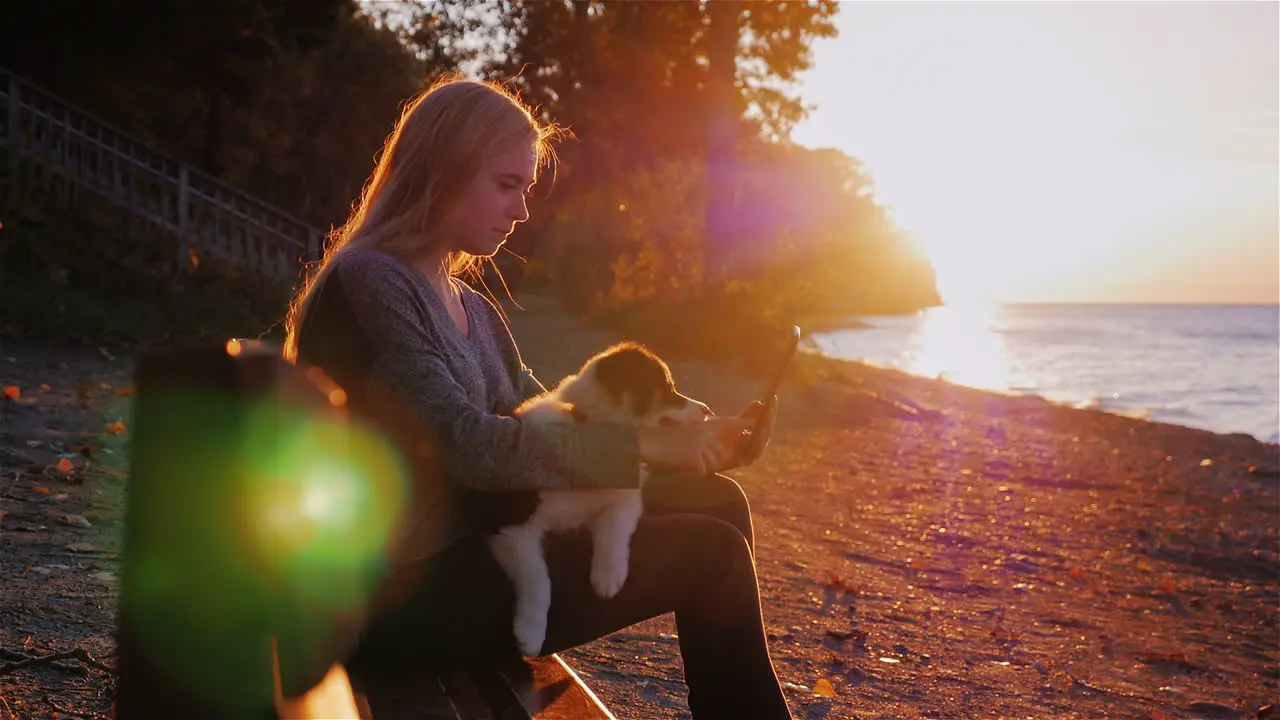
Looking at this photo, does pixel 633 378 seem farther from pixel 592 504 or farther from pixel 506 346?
pixel 592 504

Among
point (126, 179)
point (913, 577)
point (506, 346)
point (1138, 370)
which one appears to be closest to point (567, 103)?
point (126, 179)

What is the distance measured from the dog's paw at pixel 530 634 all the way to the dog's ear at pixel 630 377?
0.86 m

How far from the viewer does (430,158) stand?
9.27ft

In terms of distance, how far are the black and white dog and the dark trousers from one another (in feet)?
0.11

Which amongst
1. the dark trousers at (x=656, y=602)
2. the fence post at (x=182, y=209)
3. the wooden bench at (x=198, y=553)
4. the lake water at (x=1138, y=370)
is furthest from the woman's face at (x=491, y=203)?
the lake water at (x=1138, y=370)

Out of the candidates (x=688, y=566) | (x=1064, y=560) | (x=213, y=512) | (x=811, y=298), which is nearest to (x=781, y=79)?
(x=811, y=298)

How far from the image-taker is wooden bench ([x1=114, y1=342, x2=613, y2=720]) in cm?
119

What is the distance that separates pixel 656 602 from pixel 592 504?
32 centimetres

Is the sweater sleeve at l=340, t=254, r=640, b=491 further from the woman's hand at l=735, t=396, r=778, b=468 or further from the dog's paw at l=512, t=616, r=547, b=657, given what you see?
the woman's hand at l=735, t=396, r=778, b=468

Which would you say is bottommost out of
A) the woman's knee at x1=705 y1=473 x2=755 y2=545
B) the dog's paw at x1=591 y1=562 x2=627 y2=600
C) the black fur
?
the dog's paw at x1=591 y1=562 x2=627 y2=600

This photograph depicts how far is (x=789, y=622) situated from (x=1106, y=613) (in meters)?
2.67

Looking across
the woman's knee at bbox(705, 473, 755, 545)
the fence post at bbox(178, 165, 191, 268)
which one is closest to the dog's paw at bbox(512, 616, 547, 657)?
the woman's knee at bbox(705, 473, 755, 545)

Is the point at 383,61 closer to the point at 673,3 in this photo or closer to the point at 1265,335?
the point at 673,3

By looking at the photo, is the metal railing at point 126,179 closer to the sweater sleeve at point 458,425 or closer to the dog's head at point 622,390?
the dog's head at point 622,390
